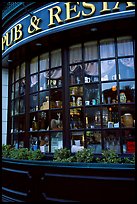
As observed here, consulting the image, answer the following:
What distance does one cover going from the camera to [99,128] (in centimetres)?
546

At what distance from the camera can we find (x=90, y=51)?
5.86 metres

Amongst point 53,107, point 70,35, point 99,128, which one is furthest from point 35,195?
point 70,35

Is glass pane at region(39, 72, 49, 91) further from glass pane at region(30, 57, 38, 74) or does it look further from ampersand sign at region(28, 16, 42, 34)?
ampersand sign at region(28, 16, 42, 34)

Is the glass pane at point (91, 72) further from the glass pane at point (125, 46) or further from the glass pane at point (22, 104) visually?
the glass pane at point (22, 104)

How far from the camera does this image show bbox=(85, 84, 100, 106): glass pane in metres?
5.61

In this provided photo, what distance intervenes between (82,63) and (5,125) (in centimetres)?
342

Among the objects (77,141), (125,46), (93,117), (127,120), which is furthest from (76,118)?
(125,46)

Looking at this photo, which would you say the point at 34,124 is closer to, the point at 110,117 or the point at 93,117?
the point at 93,117

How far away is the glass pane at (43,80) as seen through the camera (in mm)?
6402

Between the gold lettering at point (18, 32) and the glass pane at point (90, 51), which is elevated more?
the gold lettering at point (18, 32)

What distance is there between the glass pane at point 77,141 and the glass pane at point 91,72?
1.24 m

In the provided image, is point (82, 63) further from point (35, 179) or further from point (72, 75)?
point (35, 179)

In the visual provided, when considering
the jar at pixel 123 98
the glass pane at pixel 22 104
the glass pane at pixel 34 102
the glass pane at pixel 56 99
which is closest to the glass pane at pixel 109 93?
the jar at pixel 123 98

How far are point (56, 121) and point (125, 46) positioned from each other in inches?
93.6
